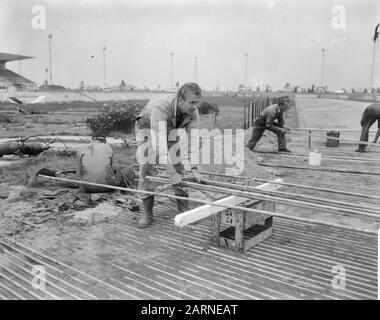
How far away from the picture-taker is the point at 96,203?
20.8 ft

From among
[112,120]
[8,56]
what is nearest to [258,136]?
[112,120]

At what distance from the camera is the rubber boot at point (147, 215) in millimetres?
5367

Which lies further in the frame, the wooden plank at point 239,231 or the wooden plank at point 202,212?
the wooden plank at point 239,231

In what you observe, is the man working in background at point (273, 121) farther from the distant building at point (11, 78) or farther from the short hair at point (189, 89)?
the distant building at point (11, 78)

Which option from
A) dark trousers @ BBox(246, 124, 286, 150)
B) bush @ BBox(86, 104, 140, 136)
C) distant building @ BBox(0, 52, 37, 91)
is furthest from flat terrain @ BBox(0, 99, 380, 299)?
distant building @ BBox(0, 52, 37, 91)

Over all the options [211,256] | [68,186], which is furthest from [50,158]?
[211,256]

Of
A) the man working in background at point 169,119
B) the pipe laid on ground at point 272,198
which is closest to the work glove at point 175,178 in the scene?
the man working in background at point 169,119

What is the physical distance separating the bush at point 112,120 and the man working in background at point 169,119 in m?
8.91

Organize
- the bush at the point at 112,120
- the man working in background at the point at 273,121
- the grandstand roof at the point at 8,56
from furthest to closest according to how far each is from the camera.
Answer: the grandstand roof at the point at 8,56
the bush at the point at 112,120
the man working in background at the point at 273,121

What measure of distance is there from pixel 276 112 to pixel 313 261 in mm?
7197

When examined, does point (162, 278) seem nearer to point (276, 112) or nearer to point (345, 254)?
point (345, 254)
